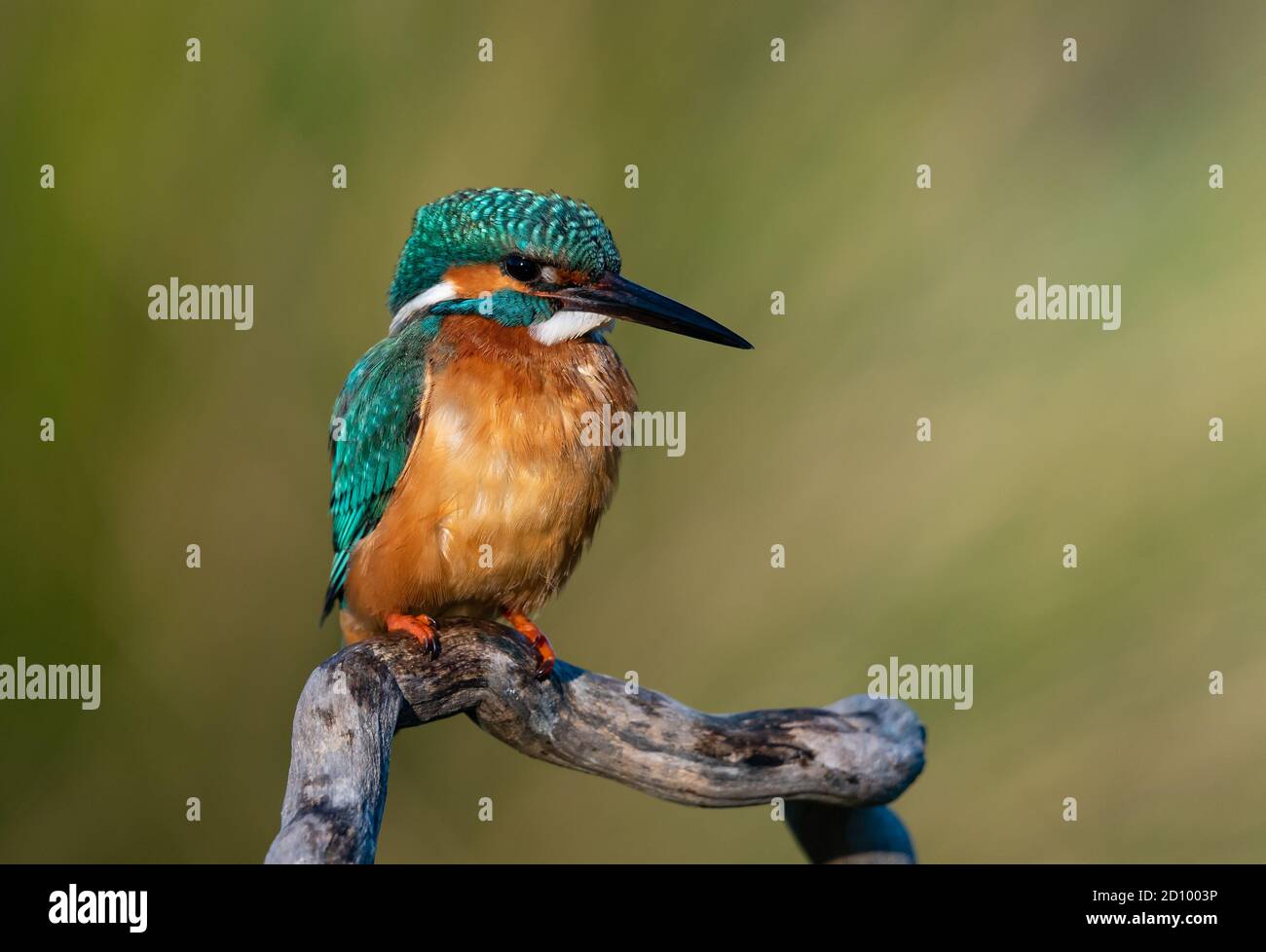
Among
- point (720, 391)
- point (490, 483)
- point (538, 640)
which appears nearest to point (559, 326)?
point (490, 483)

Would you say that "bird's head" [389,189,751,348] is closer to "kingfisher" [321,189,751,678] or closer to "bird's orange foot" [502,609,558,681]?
"kingfisher" [321,189,751,678]

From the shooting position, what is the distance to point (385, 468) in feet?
9.09

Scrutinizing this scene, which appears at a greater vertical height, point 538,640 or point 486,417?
point 486,417

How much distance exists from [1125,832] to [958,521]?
905mm

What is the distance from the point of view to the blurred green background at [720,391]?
10.7 ft

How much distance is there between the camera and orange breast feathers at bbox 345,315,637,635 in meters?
2.66

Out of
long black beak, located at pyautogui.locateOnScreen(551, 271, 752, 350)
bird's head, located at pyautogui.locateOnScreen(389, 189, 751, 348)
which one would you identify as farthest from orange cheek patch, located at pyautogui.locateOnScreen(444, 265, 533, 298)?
long black beak, located at pyautogui.locateOnScreen(551, 271, 752, 350)

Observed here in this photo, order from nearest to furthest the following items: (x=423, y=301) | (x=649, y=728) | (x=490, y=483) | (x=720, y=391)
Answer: (x=490, y=483) → (x=649, y=728) → (x=423, y=301) → (x=720, y=391)

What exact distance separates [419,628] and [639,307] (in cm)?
83

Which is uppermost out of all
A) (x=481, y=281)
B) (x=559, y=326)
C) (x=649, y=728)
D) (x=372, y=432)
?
(x=481, y=281)

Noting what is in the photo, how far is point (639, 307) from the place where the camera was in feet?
9.25

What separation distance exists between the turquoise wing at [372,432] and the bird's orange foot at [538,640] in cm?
38

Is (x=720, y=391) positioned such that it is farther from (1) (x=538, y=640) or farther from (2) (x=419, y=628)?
(2) (x=419, y=628)

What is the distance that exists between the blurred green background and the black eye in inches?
32.5
